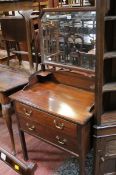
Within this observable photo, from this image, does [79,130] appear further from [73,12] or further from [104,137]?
[73,12]

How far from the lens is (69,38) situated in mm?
1723

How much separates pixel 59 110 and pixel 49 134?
233 millimetres

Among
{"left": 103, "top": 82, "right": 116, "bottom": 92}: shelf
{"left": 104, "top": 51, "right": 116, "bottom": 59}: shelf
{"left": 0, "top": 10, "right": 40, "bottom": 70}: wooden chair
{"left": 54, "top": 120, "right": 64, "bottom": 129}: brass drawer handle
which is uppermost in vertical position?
{"left": 0, "top": 10, "right": 40, "bottom": 70}: wooden chair

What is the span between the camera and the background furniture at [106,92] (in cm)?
123

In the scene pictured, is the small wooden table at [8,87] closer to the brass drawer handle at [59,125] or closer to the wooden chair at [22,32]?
the wooden chair at [22,32]

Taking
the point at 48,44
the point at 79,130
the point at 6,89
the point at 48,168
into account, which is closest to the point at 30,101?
the point at 6,89

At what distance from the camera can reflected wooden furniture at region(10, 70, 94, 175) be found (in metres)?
1.38

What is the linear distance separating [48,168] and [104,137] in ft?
2.24

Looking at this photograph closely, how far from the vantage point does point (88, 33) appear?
1594 mm

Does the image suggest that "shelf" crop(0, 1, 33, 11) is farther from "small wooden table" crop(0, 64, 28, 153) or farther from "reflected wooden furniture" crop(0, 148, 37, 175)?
"reflected wooden furniture" crop(0, 148, 37, 175)

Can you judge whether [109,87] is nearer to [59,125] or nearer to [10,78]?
[59,125]

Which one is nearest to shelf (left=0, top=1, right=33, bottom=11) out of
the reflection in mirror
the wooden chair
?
the wooden chair

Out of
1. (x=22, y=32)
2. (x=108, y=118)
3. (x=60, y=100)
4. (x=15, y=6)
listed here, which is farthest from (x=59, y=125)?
(x=15, y=6)

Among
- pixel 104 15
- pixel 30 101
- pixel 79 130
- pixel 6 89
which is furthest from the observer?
pixel 6 89
